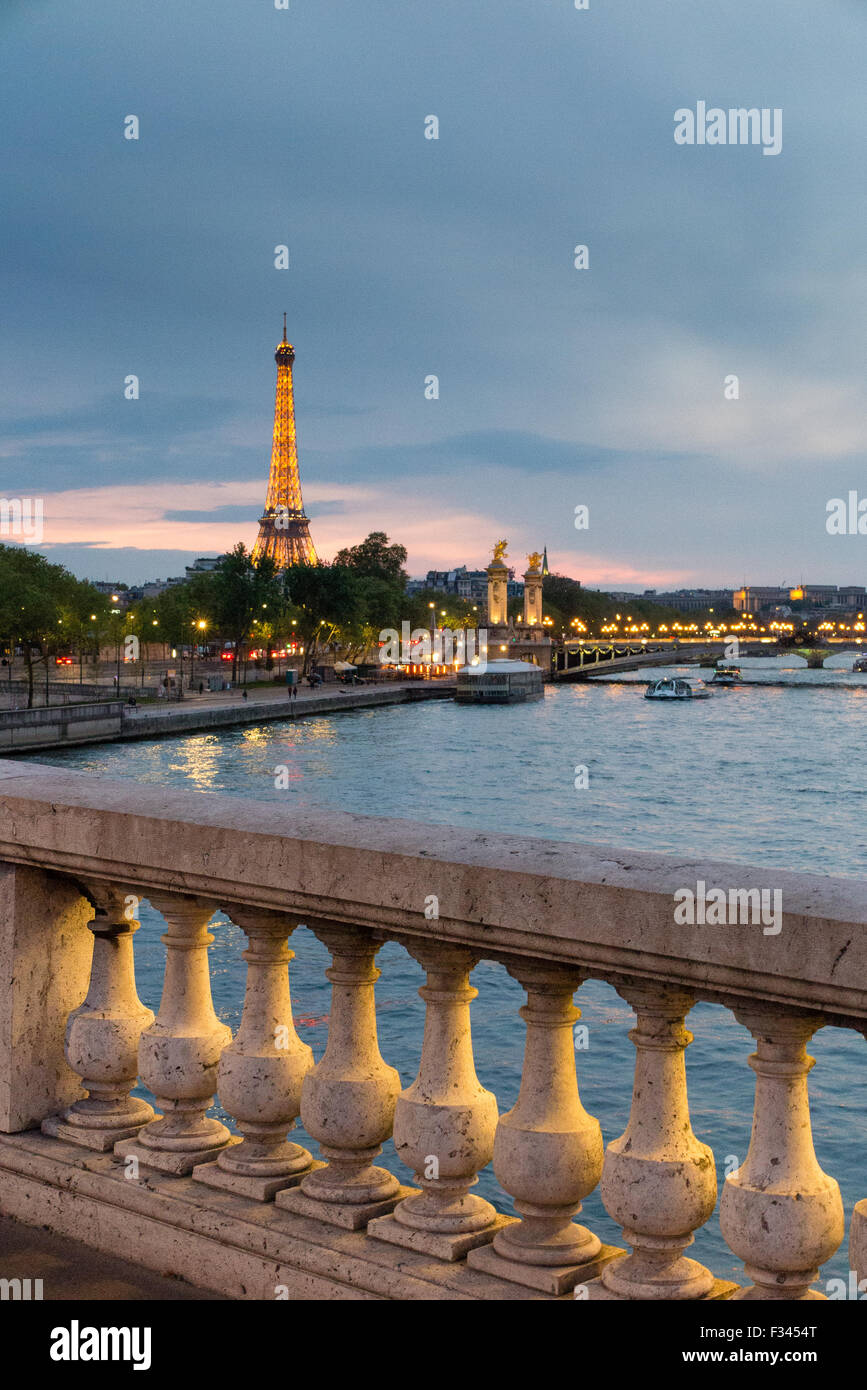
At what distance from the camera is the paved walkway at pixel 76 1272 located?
319 cm

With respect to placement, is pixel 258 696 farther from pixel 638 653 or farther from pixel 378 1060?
→ pixel 638 653

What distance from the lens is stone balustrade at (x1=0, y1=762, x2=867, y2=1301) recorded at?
2414mm

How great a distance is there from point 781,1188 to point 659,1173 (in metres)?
0.24

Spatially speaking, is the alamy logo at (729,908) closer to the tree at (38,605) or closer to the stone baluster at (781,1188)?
the stone baluster at (781,1188)

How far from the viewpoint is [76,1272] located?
10.8 feet

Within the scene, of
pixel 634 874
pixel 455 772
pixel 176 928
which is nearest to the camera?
pixel 634 874

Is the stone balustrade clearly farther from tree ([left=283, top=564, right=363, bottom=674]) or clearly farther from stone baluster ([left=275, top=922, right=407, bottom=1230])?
tree ([left=283, top=564, right=363, bottom=674])

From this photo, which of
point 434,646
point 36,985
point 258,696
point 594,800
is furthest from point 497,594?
point 36,985

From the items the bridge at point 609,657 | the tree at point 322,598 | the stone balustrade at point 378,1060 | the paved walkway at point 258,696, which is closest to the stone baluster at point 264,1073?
the stone balustrade at point 378,1060

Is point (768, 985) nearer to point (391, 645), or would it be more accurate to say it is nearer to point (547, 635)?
point (391, 645)

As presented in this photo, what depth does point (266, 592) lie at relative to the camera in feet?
290
